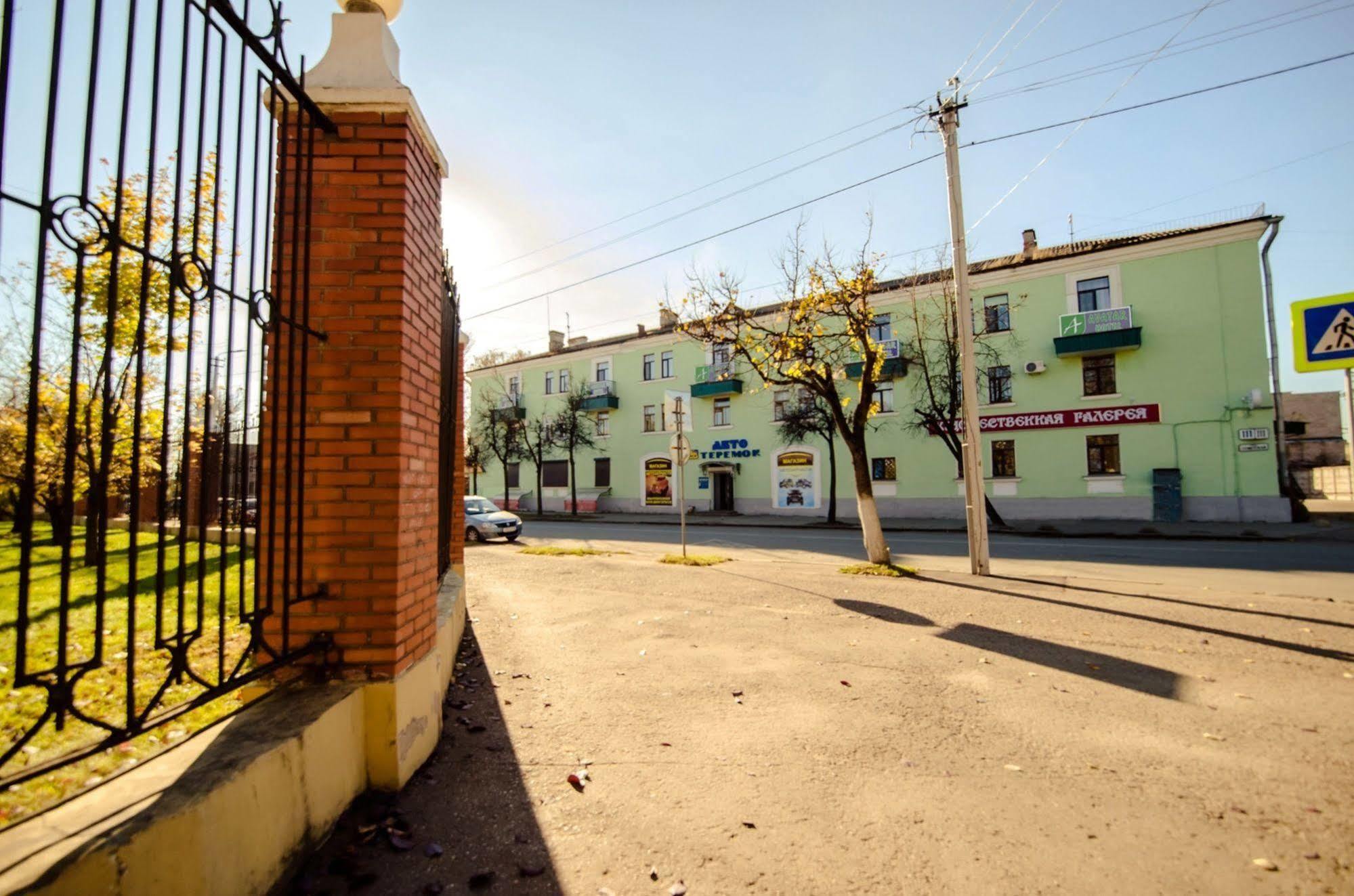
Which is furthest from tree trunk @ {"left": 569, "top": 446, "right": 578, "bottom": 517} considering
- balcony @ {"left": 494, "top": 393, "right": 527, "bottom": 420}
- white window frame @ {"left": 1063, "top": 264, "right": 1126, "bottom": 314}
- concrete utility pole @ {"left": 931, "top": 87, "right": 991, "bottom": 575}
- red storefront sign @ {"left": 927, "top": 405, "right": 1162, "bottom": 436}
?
concrete utility pole @ {"left": 931, "top": 87, "right": 991, "bottom": 575}

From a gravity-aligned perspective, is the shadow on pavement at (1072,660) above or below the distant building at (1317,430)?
below

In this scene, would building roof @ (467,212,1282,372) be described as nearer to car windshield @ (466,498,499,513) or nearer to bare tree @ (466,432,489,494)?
car windshield @ (466,498,499,513)

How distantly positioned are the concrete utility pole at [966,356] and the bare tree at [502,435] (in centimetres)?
2787

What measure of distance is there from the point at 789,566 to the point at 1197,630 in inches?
212

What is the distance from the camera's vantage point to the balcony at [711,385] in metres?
29.7

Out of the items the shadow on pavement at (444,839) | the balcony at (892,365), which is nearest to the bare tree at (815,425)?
the balcony at (892,365)

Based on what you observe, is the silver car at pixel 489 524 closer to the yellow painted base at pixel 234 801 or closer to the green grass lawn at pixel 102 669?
the green grass lawn at pixel 102 669

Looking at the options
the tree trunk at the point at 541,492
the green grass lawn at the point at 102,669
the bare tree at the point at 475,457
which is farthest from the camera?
the bare tree at the point at 475,457

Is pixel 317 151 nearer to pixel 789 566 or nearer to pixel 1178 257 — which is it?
pixel 789 566

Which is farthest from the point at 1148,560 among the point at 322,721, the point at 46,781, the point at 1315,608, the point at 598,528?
the point at 598,528

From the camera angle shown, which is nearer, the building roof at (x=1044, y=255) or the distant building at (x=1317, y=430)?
the building roof at (x=1044, y=255)

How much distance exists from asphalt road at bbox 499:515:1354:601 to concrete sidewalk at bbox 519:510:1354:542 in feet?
2.35

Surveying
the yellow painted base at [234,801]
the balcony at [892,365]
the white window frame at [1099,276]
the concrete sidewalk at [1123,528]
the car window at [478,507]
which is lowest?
the concrete sidewalk at [1123,528]

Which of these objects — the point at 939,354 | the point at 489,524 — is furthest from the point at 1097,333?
the point at 489,524
